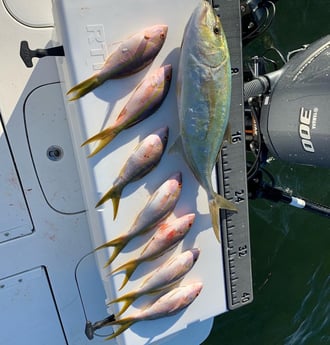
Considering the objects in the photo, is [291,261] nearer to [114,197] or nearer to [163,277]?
[163,277]

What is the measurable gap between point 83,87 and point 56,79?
40 cm

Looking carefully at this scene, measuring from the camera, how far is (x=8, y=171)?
1605 mm

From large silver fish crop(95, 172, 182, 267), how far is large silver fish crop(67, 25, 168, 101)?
40cm

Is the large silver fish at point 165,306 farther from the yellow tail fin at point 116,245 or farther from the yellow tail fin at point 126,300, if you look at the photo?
the yellow tail fin at point 116,245

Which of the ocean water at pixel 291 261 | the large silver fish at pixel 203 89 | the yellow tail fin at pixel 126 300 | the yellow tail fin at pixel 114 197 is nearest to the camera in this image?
the large silver fish at pixel 203 89

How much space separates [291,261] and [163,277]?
5.26ft

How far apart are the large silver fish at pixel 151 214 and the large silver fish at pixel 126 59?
1.31 ft

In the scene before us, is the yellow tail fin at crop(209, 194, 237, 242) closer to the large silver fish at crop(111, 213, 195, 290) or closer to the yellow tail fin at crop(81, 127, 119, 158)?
the large silver fish at crop(111, 213, 195, 290)

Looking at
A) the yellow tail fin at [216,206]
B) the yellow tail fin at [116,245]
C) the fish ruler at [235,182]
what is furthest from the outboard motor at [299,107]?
the yellow tail fin at [116,245]

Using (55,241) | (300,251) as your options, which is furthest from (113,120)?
(300,251)

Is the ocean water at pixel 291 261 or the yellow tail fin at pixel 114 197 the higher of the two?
the yellow tail fin at pixel 114 197

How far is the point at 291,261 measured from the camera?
2.80 meters

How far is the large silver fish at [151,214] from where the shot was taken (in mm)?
1392

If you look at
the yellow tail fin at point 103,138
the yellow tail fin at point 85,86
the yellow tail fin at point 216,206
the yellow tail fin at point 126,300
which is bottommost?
the yellow tail fin at point 126,300
